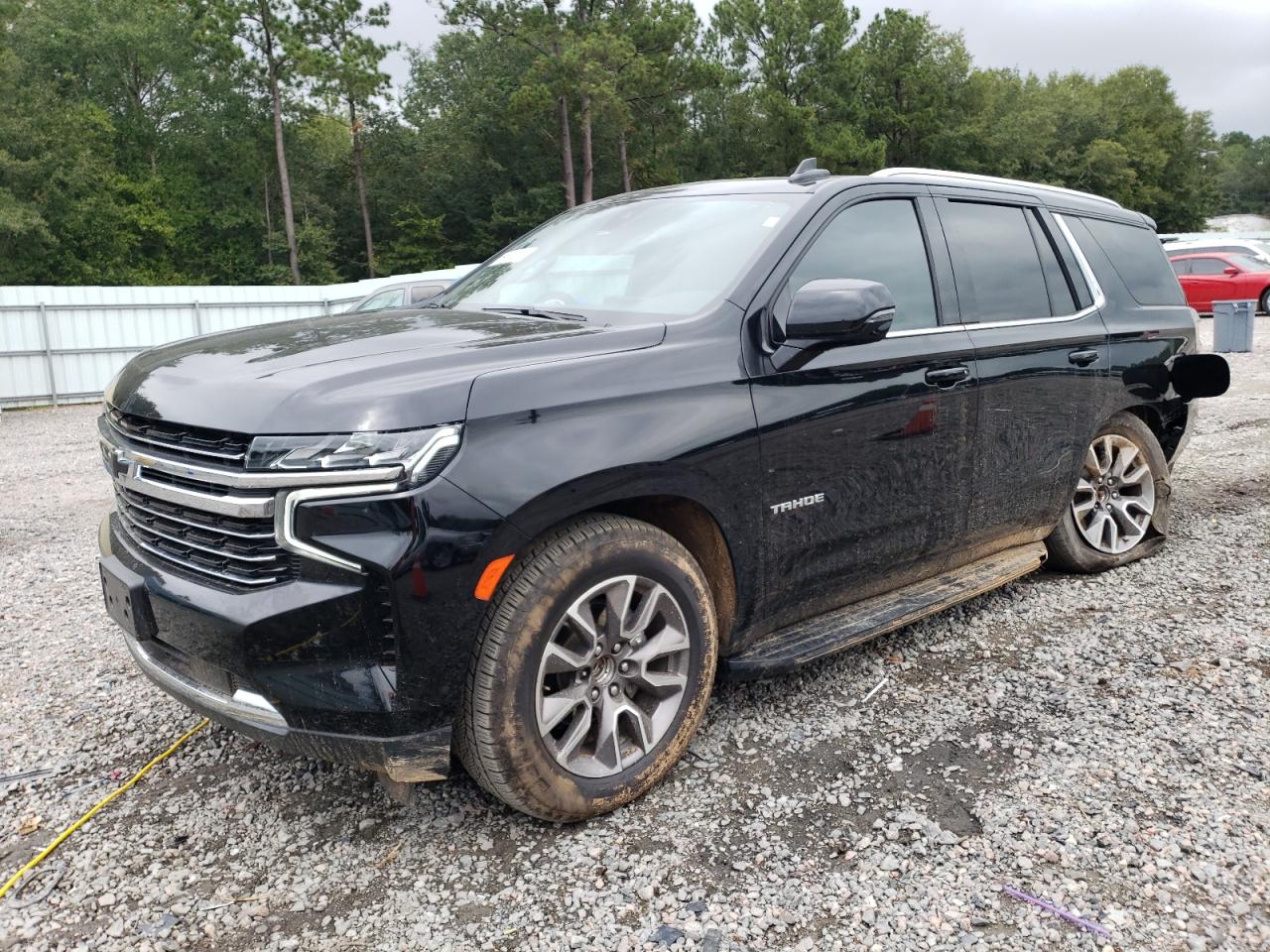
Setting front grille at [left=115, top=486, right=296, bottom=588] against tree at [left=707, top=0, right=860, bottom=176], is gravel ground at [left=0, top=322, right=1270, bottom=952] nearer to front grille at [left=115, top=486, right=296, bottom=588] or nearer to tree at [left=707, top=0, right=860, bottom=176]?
front grille at [left=115, top=486, right=296, bottom=588]

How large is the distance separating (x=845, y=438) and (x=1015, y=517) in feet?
4.35

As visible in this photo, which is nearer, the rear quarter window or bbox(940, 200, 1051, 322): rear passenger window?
bbox(940, 200, 1051, 322): rear passenger window

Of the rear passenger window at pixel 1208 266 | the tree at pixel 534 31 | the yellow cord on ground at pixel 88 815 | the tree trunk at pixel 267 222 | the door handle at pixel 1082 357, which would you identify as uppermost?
the tree at pixel 534 31

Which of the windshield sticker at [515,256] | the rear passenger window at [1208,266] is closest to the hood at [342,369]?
the windshield sticker at [515,256]

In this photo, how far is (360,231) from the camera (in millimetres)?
52750

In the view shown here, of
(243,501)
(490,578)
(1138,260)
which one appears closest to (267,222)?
(1138,260)

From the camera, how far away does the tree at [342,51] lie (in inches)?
1631

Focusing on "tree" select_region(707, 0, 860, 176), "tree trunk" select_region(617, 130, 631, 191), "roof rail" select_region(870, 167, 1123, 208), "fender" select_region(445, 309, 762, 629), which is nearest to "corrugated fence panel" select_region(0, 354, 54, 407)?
"roof rail" select_region(870, 167, 1123, 208)

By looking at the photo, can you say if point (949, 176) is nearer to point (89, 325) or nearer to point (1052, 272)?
point (1052, 272)

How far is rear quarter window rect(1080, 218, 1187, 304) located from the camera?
4812 millimetres

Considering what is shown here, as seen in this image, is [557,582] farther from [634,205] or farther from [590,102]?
[590,102]

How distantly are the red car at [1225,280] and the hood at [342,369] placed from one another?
23.4m

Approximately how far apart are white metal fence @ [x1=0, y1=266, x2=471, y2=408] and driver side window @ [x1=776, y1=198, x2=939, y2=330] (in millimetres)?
12891

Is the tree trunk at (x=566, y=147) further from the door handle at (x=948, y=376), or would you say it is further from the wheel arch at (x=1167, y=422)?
the door handle at (x=948, y=376)
